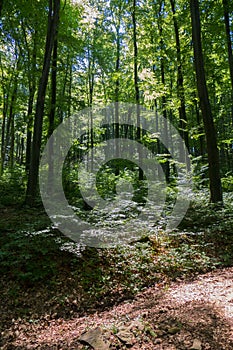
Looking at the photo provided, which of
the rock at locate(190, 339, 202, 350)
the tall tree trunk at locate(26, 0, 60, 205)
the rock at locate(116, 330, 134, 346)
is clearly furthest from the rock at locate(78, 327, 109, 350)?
the tall tree trunk at locate(26, 0, 60, 205)

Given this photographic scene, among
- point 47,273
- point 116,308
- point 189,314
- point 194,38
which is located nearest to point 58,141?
point 194,38

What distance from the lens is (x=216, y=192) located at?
23.7 feet

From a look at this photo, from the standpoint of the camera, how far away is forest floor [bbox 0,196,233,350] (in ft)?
9.16

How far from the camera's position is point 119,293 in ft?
13.4

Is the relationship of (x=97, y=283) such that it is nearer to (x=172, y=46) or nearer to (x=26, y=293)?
(x=26, y=293)

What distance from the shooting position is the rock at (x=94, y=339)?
105 inches

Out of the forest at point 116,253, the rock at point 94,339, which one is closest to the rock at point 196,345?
the forest at point 116,253

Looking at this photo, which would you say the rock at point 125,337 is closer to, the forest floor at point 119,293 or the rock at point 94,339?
the forest floor at point 119,293

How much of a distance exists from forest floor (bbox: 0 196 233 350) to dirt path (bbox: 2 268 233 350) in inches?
0.4

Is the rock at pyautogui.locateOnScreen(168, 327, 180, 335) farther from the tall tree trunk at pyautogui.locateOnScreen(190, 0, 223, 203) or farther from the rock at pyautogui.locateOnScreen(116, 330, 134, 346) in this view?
the tall tree trunk at pyautogui.locateOnScreen(190, 0, 223, 203)

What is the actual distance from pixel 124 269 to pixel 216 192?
4.00 metres

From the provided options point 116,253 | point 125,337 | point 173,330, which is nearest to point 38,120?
point 116,253

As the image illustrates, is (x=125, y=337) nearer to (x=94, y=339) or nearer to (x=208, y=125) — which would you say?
(x=94, y=339)

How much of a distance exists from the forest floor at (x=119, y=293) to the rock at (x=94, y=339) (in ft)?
0.04
